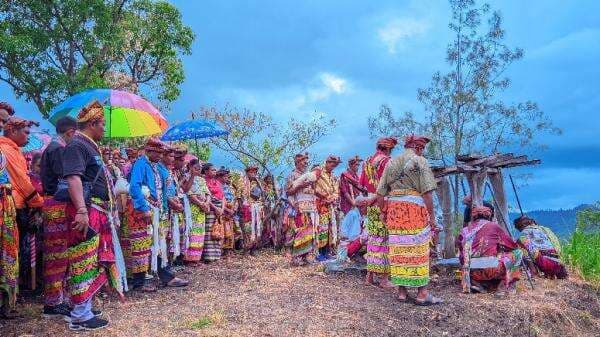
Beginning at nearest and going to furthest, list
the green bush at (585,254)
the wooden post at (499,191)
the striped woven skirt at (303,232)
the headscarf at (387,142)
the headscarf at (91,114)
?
1. the headscarf at (91,114)
2. the headscarf at (387,142)
3. the striped woven skirt at (303,232)
4. the green bush at (585,254)
5. the wooden post at (499,191)

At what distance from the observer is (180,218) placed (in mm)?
8484

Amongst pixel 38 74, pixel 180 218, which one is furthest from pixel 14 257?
pixel 38 74

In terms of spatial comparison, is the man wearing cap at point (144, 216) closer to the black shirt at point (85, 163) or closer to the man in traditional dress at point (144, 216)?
the man in traditional dress at point (144, 216)

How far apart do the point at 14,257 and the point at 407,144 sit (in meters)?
4.28

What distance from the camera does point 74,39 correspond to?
1611cm

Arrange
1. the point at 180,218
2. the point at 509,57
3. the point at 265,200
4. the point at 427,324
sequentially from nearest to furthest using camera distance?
the point at 427,324, the point at 180,218, the point at 265,200, the point at 509,57

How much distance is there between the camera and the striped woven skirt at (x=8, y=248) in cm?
538

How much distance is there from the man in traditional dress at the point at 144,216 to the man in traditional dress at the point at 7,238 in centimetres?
143

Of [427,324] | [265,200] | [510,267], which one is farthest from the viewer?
[265,200]

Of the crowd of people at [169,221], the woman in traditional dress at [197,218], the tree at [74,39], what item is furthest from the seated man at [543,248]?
the tree at [74,39]

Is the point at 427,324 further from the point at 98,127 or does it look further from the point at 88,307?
the point at 98,127

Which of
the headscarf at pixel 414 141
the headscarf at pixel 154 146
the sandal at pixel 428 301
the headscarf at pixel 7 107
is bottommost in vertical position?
the sandal at pixel 428 301

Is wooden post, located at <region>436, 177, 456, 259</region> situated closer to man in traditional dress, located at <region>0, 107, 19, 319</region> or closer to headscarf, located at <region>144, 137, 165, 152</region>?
headscarf, located at <region>144, 137, 165, 152</region>

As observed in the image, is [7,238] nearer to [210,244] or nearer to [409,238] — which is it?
[409,238]
